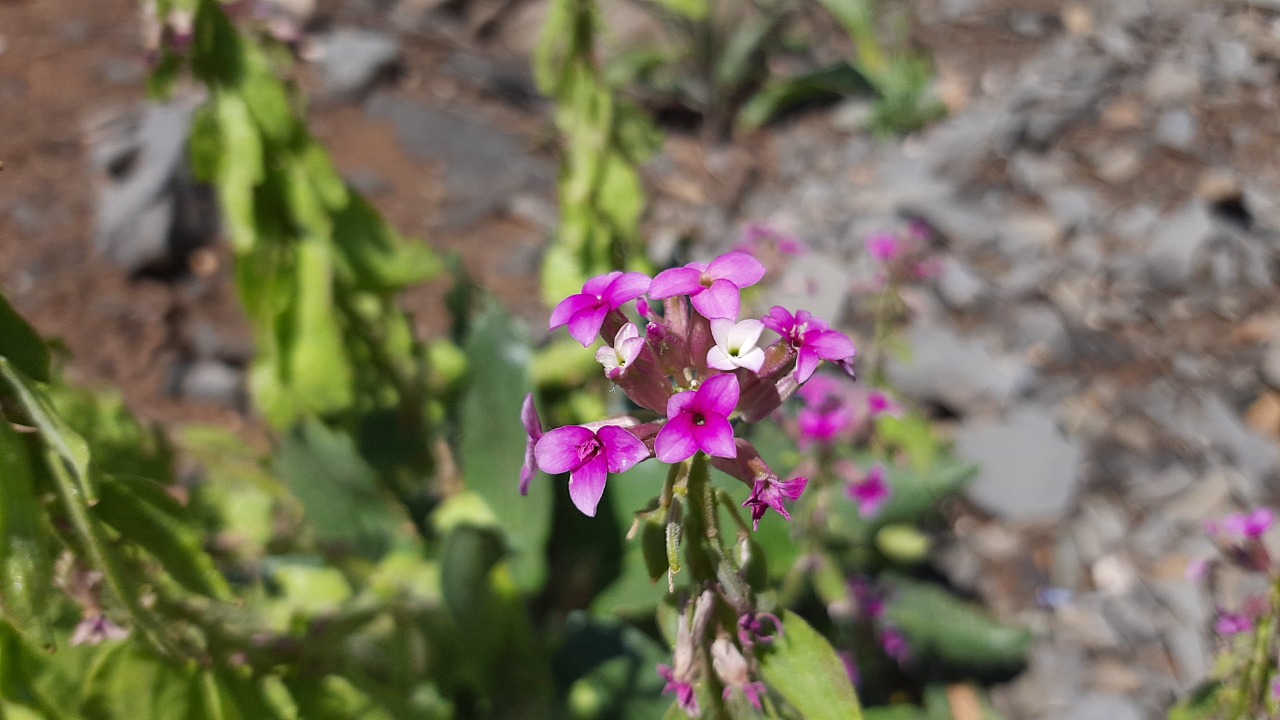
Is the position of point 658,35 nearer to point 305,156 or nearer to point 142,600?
point 305,156

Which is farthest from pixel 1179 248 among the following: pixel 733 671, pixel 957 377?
pixel 733 671

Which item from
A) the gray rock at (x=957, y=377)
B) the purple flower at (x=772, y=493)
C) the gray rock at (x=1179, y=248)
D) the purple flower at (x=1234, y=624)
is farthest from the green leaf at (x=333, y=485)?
the gray rock at (x=1179, y=248)

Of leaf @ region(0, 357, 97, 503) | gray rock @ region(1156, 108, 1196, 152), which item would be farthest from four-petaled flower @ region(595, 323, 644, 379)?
gray rock @ region(1156, 108, 1196, 152)

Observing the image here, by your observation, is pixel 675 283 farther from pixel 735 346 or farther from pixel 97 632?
pixel 97 632


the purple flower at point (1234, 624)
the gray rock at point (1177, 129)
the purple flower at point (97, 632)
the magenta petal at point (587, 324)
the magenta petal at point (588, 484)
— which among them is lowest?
the gray rock at point (1177, 129)

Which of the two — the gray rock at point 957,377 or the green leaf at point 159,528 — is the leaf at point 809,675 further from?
the gray rock at point 957,377
